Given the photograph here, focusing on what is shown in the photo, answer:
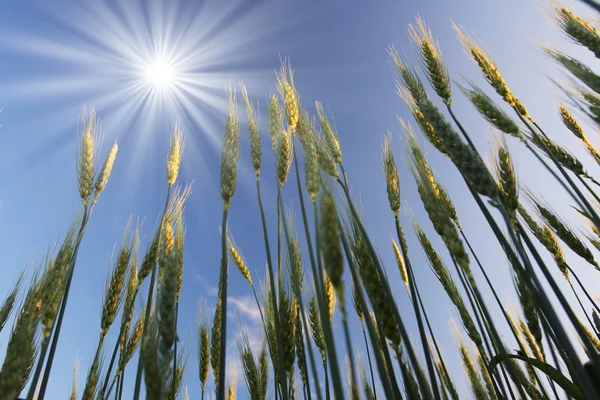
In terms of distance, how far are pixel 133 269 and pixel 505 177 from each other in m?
2.94

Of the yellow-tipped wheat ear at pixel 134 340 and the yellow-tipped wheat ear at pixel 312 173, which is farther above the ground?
the yellow-tipped wheat ear at pixel 312 173

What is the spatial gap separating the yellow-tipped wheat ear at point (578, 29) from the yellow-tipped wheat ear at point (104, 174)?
4.39 metres

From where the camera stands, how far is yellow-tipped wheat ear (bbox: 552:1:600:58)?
3.06m

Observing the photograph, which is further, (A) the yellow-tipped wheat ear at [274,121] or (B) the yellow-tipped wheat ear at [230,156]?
(A) the yellow-tipped wheat ear at [274,121]

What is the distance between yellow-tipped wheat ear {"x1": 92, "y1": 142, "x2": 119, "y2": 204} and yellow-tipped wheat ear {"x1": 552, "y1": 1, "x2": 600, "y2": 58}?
14.4 ft

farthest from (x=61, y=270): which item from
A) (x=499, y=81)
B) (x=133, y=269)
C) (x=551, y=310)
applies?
(x=499, y=81)

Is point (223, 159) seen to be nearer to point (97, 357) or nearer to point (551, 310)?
point (97, 357)

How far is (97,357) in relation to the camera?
2.38m

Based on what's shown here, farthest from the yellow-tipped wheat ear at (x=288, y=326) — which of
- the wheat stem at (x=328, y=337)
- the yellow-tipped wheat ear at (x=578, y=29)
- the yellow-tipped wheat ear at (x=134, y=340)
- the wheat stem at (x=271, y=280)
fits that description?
the yellow-tipped wheat ear at (x=578, y=29)

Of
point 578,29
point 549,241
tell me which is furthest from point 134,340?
point 578,29

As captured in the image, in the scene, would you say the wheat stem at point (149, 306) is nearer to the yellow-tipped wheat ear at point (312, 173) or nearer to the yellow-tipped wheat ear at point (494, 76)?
the yellow-tipped wheat ear at point (312, 173)

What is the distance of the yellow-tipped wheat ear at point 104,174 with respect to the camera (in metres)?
2.85

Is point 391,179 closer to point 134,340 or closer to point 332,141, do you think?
point 332,141

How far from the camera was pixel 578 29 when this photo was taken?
10.5 feet
